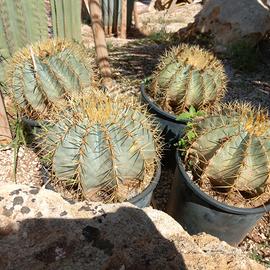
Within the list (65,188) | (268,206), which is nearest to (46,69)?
(65,188)

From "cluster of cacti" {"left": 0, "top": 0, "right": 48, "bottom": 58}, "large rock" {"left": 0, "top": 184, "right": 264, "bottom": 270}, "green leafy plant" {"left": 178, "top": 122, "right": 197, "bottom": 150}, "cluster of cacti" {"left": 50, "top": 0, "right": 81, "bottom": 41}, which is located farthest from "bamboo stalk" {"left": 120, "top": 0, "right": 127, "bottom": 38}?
"large rock" {"left": 0, "top": 184, "right": 264, "bottom": 270}

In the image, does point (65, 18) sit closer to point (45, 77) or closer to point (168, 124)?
point (45, 77)

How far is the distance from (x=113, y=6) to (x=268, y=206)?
222 inches

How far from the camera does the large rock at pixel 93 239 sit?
2.99ft

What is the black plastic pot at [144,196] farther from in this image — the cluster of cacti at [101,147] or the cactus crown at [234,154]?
the cactus crown at [234,154]

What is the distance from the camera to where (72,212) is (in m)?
1.06

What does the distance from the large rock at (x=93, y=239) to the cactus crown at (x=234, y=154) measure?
2.40 feet

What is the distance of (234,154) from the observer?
1.77m

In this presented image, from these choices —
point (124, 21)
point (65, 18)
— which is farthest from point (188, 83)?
point (124, 21)

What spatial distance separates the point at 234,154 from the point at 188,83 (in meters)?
0.85

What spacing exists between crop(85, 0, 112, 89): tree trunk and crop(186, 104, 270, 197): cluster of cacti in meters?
1.64

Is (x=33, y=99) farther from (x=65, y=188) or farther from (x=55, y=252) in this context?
(x=55, y=252)

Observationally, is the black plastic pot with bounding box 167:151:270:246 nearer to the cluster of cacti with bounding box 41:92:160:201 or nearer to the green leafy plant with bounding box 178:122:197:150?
the green leafy plant with bounding box 178:122:197:150

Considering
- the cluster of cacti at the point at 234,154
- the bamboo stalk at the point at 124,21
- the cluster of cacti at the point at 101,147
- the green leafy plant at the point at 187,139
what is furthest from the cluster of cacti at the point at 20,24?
the bamboo stalk at the point at 124,21
